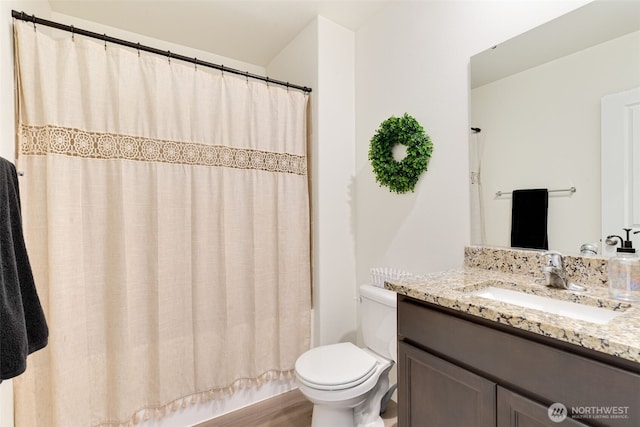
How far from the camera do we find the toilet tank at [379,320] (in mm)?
1601

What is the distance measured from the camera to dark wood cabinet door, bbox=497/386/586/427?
0.71 meters

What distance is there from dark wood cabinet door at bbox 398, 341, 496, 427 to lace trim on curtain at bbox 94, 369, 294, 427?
110 cm

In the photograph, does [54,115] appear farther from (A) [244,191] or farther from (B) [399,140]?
(B) [399,140]

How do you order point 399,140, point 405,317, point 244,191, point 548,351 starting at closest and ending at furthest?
point 548,351, point 405,317, point 399,140, point 244,191

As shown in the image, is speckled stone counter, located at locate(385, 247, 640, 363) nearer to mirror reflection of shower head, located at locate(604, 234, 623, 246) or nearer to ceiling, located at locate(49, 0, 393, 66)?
→ mirror reflection of shower head, located at locate(604, 234, 623, 246)

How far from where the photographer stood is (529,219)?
1.30 m

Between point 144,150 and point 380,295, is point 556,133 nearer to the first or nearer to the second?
point 380,295

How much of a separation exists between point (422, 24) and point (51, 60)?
1.90 metres

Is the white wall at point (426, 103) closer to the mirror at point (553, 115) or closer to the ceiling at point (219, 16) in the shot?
the mirror at point (553, 115)

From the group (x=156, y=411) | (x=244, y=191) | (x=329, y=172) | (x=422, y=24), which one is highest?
(x=422, y=24)

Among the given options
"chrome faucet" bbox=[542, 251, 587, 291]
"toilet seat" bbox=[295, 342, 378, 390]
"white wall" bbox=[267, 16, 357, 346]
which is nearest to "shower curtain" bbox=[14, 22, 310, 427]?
"white wall" bbox=[267, 16, 357, 346]

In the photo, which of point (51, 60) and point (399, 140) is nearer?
point (51, 60)

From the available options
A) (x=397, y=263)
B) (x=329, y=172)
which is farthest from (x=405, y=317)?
(x=329, y=172)

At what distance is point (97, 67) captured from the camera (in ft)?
4.88
